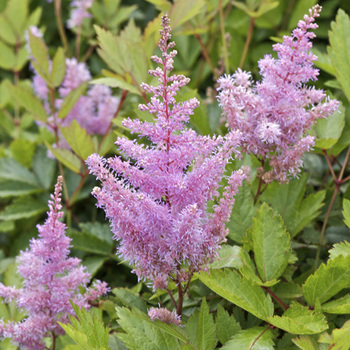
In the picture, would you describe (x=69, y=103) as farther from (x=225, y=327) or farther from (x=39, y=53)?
(x=225, y=327)

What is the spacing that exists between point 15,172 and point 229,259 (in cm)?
99

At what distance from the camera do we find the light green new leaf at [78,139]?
1.13 meters

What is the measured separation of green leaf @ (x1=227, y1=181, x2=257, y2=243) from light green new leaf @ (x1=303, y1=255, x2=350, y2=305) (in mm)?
211

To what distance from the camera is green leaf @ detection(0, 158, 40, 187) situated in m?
1.59

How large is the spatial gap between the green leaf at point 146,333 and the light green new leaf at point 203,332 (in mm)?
27

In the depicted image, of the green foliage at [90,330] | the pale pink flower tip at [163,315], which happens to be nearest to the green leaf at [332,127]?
the pale pink flower tip at [163,315]

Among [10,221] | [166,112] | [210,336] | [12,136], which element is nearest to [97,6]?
[12,136]

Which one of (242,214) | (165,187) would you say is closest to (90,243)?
(242,214)

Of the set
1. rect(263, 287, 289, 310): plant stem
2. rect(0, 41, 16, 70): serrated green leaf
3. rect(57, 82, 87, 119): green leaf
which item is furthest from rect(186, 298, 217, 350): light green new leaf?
rect(0, 41, 16, 70): serrated green leaf

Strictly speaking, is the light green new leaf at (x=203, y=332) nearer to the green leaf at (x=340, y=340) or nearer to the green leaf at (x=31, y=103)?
the green leaf at (x=340, y=340)

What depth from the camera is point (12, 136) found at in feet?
6.07

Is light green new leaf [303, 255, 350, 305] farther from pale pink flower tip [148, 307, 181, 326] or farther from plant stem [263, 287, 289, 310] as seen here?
pale pink flower tip [148, 307, 181, 326]

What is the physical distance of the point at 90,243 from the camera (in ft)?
4.09

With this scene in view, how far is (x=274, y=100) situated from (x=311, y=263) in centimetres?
41
